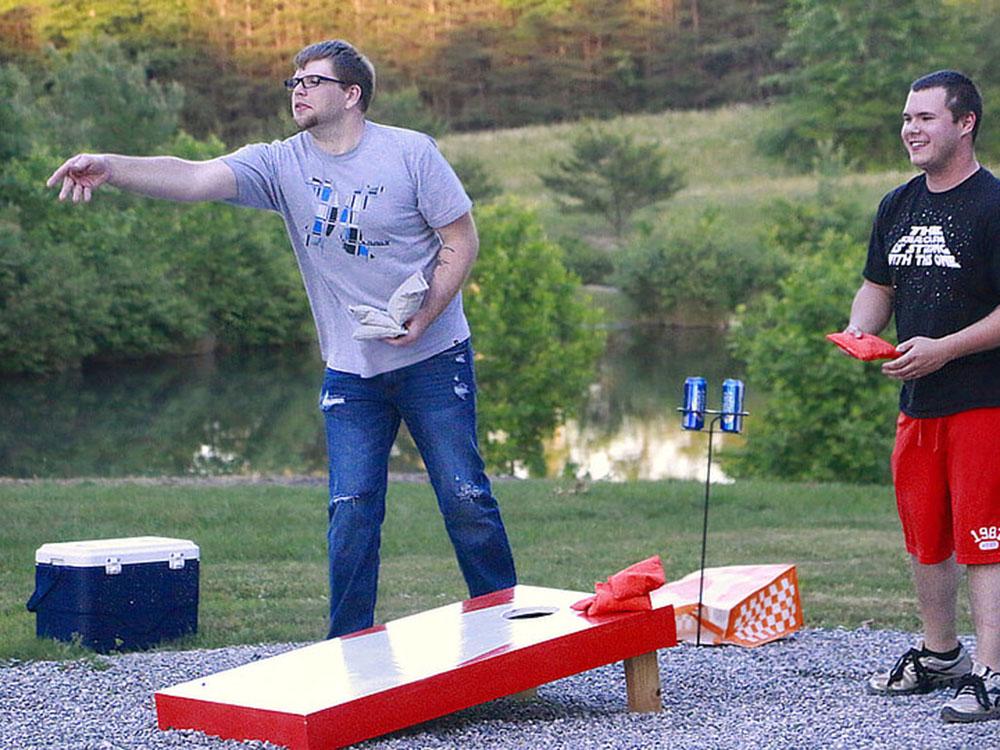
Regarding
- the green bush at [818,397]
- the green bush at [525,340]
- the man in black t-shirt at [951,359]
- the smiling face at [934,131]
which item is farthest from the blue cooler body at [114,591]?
the green bush at [525,340]

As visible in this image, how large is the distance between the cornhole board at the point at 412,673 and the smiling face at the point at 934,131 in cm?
158

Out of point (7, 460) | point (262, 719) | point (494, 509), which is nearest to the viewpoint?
point (262, 719)

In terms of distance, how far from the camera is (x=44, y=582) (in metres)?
5.69

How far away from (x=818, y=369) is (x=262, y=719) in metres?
14.7

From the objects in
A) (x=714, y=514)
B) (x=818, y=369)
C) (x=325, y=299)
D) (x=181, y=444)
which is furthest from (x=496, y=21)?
(x=325, y=299)

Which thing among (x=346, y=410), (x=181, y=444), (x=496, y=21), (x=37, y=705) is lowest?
(x=181, y=444)

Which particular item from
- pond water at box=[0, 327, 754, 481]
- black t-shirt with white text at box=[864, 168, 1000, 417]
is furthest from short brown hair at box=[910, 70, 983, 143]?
pond water at box=[0, 327, 754, 481]

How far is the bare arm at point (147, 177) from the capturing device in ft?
14.6

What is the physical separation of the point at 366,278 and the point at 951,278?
1.82 meters

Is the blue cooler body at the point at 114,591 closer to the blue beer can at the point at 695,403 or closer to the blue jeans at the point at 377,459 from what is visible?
the blue jeans at the point at 377,459

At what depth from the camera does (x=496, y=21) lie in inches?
3014

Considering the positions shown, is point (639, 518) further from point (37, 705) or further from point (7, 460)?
point (7, 460)

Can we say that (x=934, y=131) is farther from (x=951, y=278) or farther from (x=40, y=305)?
(x=40, y=305)

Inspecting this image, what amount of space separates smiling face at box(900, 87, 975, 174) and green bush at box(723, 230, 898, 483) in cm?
1347
